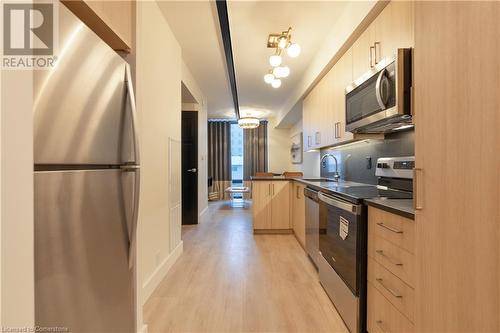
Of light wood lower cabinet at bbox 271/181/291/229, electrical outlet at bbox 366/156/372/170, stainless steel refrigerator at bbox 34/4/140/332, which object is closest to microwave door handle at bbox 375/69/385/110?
electrical outlet at bbox 366/156/372/170

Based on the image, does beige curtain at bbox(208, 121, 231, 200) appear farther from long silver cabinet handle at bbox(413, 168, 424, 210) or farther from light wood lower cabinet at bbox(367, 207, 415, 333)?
long silver cabinet handle at bbox(413, 168, 424, 210)

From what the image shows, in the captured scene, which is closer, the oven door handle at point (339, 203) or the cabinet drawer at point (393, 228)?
the cabinet drawer at point (393, 228)

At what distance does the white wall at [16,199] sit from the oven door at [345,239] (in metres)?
1.62

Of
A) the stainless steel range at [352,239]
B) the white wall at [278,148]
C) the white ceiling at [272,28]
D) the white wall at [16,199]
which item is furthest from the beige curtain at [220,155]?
the white wall at [16,199]

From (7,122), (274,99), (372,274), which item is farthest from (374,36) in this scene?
(274,99)

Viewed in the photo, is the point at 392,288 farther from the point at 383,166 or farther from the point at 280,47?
the point at 280,47

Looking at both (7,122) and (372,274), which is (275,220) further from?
(7,122)

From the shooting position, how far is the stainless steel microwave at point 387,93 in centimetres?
159

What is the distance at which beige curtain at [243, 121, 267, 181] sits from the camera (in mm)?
8469

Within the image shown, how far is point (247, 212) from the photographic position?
6.20 metres

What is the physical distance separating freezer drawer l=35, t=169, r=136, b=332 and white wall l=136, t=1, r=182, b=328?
65cm

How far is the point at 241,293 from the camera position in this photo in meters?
2.24

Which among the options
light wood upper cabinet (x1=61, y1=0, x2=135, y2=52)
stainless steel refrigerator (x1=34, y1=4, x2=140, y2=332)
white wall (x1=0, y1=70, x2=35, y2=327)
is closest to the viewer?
white wall (x1=0, y1=70, x2=35, y2=327)

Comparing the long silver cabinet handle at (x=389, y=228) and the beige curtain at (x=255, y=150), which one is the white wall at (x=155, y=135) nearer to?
the long silver cabinet handle at (x=389, y=228)
